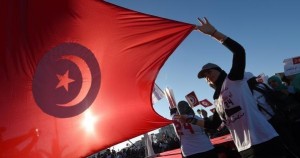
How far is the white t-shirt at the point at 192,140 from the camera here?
632 centimetres

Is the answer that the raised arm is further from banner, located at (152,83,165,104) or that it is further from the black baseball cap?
banner, located at (152,83,165,104)

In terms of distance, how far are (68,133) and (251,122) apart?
2.22 metres

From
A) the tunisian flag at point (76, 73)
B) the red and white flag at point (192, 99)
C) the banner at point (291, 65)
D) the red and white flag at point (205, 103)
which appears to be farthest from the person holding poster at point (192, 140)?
the red and white flag at point (205, 103)

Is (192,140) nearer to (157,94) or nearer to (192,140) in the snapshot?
(192,140)

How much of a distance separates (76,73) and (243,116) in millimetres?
2232

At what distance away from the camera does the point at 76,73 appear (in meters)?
4.33

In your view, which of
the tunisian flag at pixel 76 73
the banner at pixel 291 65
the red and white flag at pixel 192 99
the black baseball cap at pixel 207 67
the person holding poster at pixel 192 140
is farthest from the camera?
the red and white flag at pixel 192 99

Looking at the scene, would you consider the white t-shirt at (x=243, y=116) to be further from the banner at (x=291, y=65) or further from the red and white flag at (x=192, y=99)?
the red and white flag at (x=192, y=99)

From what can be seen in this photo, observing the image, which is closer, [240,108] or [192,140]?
[240,108]

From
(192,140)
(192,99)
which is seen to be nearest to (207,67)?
(192,140)

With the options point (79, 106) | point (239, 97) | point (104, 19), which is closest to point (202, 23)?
point (239, 97)

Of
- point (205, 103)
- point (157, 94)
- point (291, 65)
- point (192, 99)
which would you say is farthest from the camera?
point (205, 103)

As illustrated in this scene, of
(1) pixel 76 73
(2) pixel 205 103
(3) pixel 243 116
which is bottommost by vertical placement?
(3) pixel 243 116

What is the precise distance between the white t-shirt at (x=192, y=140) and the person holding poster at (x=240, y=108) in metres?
2.96
